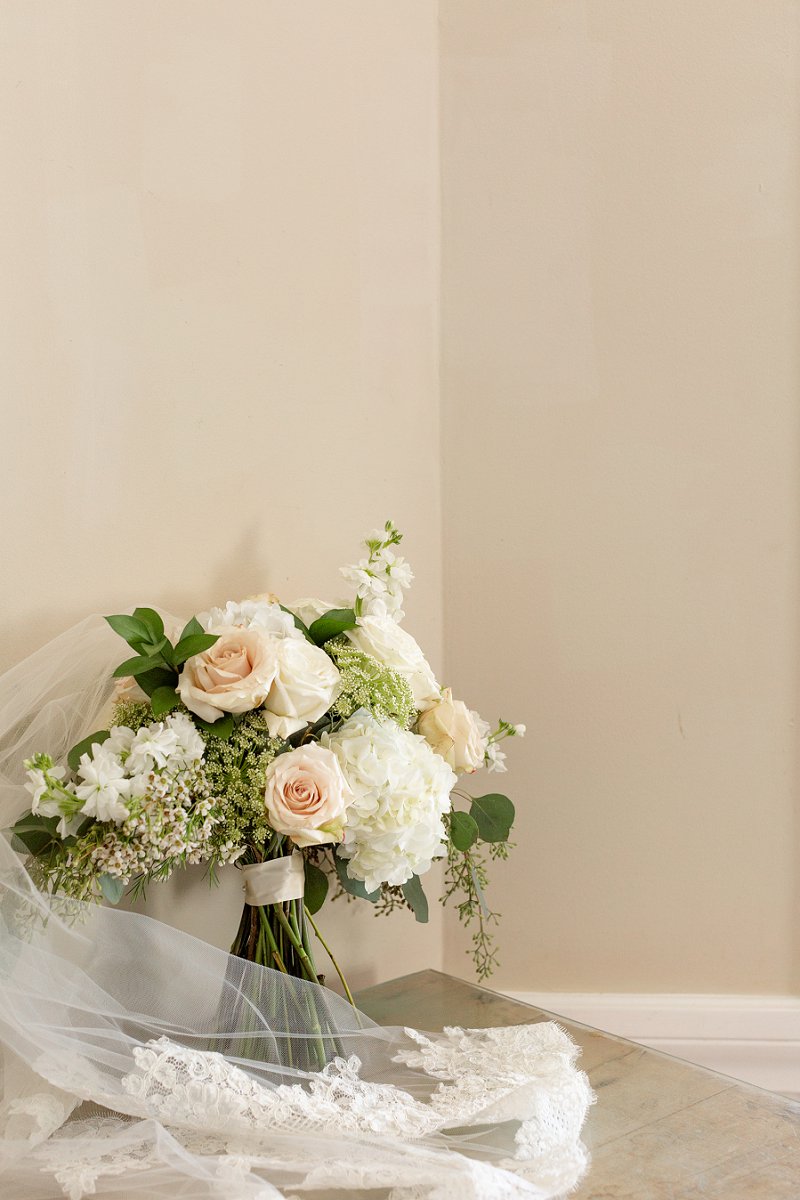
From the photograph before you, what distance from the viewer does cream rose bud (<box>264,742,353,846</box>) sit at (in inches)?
33.8

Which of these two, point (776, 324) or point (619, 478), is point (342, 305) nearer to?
point (619, 478)

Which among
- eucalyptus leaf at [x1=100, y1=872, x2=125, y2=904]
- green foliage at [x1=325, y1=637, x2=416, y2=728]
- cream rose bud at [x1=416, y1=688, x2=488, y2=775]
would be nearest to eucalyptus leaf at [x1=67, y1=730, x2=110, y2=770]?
eucalyptus leaf at [x1=100, y1=872, x2=125, y2=904]

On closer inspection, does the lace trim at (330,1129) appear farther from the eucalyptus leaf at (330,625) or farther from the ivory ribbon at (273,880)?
the eucalyptus leaf at (330,625)

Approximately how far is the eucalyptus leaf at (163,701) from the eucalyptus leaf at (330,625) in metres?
0.16

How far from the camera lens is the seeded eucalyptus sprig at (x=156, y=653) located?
2.87ft

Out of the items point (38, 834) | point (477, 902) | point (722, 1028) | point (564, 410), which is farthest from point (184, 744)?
point (722, 1028)

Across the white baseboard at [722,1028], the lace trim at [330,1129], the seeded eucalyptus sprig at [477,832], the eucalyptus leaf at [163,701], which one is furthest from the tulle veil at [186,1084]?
the white baseboard at [722,1028]

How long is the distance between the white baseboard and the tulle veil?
415 mm

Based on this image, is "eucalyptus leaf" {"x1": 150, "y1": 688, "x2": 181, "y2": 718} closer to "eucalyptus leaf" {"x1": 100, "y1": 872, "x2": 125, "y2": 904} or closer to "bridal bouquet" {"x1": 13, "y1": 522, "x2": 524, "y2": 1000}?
"bridal bouquet" {"x1": 13, "y1": 522, "x2": 524, "y2": 1000}

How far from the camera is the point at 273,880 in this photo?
0.93 metres

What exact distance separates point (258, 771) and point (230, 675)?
0.09 metres

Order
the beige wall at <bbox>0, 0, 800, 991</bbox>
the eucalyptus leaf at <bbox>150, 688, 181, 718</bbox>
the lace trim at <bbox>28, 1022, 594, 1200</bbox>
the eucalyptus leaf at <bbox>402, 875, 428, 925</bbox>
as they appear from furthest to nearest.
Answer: the beige wall at <bbox>0, 0, 800, 991</bbox>
the eucalyptus leaf at <bbox>402, 875, 428, 925</bbox>
the eucalyptus leaf at <bbox>150, 688, 181, 718</bbox>
the lace trim at <bbox>28, 1022, 594, 1200</bbox>

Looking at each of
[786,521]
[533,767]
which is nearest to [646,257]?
[786,521]

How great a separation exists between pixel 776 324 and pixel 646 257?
0.18m
